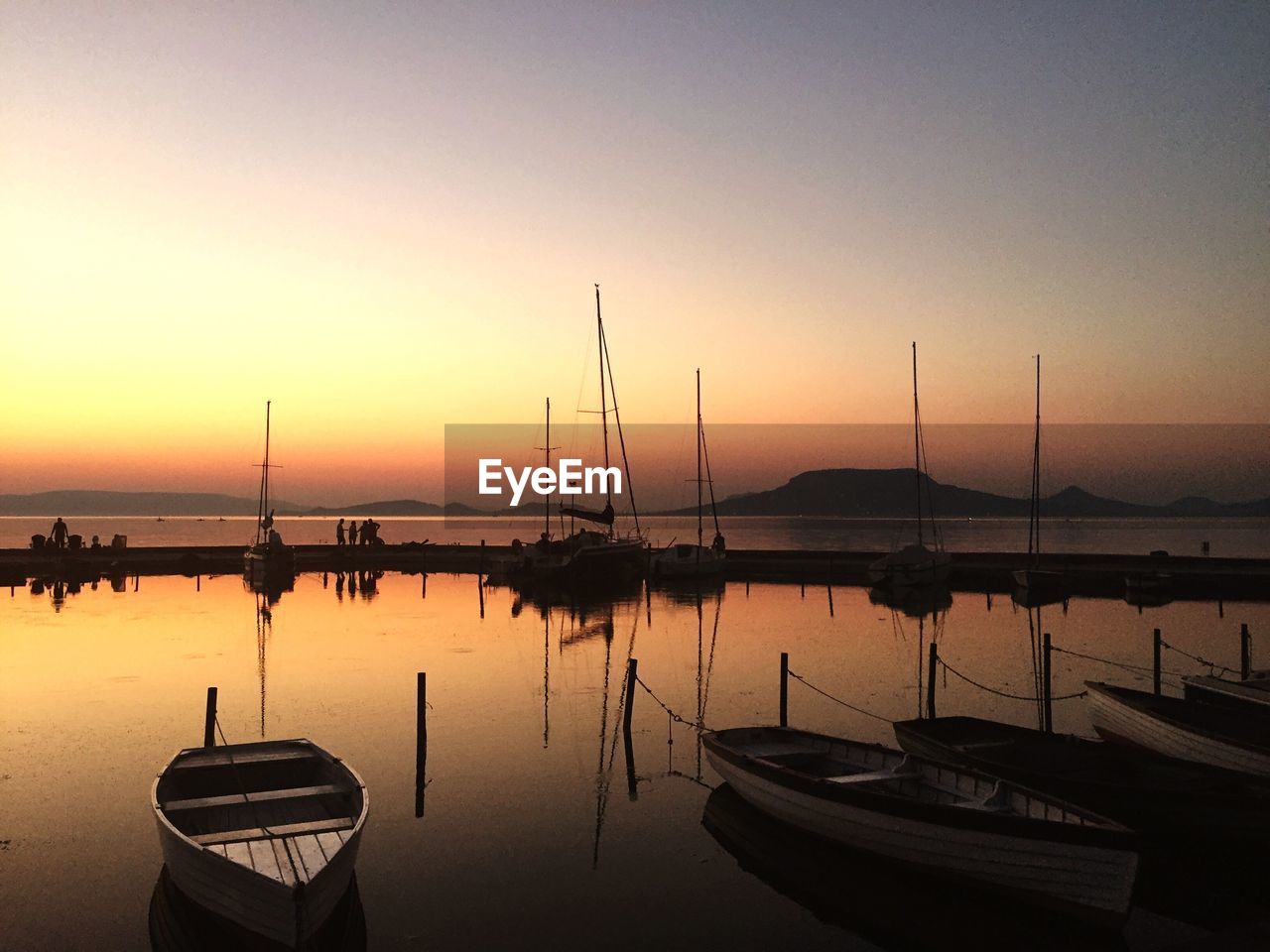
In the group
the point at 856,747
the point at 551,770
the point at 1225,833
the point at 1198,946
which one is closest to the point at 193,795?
the point at 551,770

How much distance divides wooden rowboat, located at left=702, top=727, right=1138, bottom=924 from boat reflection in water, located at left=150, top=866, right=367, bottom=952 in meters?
6.63

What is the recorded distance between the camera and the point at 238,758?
1500cm

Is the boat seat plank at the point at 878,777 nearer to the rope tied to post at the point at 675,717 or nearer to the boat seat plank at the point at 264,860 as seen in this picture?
the rope tied to post at the point at 675,717

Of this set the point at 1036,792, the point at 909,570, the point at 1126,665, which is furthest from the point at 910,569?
the point at 1036,792

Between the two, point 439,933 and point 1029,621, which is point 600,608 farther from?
point 439,933

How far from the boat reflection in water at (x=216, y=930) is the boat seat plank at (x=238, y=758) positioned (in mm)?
1826

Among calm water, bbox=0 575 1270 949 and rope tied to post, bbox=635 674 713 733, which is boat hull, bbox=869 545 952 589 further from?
rope tied to post, bbox=635 674 713 733

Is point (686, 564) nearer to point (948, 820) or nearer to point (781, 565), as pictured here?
point (781, 565)

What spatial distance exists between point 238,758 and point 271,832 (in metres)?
3.27

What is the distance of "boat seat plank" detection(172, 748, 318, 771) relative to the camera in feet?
48.2

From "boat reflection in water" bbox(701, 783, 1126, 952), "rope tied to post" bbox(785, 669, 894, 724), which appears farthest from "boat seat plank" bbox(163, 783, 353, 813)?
"rope tied to post" bbox(785, 669, 894, 724)

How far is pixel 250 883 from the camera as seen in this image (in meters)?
10.6

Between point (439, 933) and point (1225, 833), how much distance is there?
37.2 ft

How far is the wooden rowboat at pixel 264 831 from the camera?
10.6 metres
